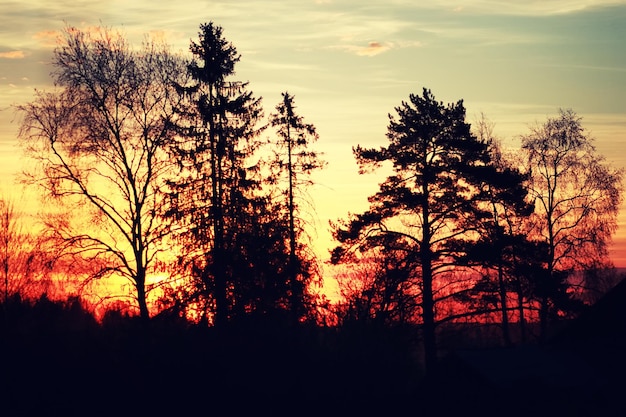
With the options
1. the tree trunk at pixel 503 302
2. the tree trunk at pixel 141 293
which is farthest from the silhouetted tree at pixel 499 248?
the tree trunk at pixel 141 293

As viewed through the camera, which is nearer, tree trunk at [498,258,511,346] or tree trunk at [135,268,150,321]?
tree trunk at [135,268,150,321]

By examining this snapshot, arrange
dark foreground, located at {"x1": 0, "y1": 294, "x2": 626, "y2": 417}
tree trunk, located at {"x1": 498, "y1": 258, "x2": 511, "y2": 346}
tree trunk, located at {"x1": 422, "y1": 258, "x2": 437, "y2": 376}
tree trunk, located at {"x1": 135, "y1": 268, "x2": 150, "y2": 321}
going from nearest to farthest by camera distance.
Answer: dark foreground, located at {"x1": 0, "y1": 294, "x2": 626, "y2": 417}, tree trunk, located at {"x1": 135, "y1": 268, "x2": 150, "y2": 321}, tree trunk, located at {"x1": 422, "y1": 258, "x2": 437, "y2": 376}, tree trunk, located at {"x1": 498, "y1": 258, "x2": 511, "y2": 346}

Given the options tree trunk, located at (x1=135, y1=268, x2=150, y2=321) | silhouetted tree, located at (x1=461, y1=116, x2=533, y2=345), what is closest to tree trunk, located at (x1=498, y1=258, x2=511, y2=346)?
silhouetted tree, located at (x1=461, y1=116, x2=533, y2=345)

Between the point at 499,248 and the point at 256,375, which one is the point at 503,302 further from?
the point at 256,375

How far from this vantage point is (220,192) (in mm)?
→ 36938

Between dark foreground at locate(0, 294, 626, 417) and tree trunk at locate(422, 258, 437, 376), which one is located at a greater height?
tree trunk at locate(422, 258, 437, 376)

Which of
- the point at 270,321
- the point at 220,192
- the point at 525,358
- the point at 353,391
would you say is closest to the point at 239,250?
the point at 220,192

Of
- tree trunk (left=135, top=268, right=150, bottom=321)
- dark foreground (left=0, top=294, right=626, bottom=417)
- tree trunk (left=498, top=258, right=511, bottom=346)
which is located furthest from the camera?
tree trunk (left=498, top=258, right=511, bottom=346)

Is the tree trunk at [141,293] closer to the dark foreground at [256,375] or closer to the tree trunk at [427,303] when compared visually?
the dark foreground at [256,375]

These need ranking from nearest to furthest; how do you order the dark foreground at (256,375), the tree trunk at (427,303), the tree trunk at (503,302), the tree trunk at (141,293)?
the dark foreground at (256,375), the tree trunk at (141,293), the tree trunk at (427,303), the tree trunk at (503,302)

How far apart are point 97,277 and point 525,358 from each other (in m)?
15.8

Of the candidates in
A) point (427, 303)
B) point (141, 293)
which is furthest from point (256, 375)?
point (427, 303)

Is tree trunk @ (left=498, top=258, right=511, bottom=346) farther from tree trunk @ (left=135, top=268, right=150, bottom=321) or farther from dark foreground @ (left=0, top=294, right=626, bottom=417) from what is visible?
tree trunk @ (left=135, top=268, right=150, bottom=321)

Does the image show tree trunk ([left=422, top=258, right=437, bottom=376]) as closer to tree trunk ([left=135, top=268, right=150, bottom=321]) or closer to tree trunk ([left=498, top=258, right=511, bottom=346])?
tree trunk ([left=498, top=258, right=511, bottom=346])
